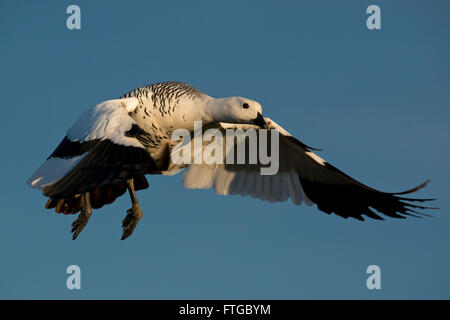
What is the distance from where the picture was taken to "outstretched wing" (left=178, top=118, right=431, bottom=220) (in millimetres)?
12336

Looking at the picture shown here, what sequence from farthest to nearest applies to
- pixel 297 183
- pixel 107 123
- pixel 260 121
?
pixel 297 183 → pixel 260 121 → pixel 107 123

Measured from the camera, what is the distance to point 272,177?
41.7ft

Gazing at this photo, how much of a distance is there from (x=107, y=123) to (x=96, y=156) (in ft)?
2.36

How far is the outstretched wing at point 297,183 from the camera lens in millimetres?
12336

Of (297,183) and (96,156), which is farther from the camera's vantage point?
(297,183)

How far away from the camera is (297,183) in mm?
12633

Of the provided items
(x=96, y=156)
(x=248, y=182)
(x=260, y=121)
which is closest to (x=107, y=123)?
(x=96, y=156)

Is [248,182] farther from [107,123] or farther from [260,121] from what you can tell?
[107,123]

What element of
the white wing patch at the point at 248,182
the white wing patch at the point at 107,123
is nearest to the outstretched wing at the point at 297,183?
the white wing patch at the point at 248,182

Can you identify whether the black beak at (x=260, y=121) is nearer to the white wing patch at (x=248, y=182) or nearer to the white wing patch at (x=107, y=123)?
the white wing patch at (x=248, y=182)

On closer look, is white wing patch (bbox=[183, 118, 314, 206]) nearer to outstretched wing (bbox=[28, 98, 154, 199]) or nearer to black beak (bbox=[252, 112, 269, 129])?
black beak (bbox=[252, 112, 269, 129])

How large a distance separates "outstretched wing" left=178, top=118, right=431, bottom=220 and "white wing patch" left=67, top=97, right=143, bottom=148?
204cm

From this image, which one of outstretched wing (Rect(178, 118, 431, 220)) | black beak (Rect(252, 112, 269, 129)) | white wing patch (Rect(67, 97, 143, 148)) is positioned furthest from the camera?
outstretched wing (Rect(178, 118, 431, 220))

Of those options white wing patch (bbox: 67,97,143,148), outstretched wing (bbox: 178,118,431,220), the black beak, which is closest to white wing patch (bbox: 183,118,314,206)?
outstretched wing (bbox: 178,118,431,220)
